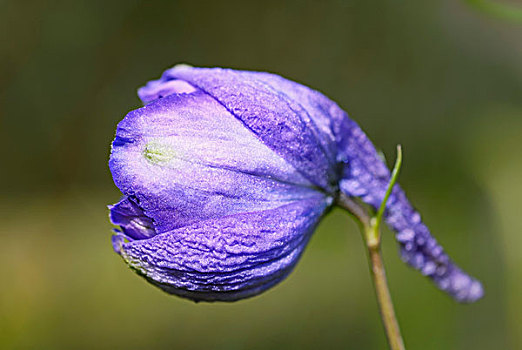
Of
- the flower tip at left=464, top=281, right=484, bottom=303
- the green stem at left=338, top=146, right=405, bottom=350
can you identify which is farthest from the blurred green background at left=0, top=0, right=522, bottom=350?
the green stem at left=338, top=146, right=405, bottom=350

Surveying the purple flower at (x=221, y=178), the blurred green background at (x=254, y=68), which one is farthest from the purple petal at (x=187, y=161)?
the blurred green background at (x=254, y=68)

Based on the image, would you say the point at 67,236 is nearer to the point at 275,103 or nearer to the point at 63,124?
the point at 63,124

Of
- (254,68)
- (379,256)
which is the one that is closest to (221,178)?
(379,256)

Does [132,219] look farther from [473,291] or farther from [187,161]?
[473,291]

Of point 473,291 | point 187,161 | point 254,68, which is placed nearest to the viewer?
point 187,161

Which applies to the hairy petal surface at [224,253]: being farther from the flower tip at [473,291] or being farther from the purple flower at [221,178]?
the flower tip at [473,291]

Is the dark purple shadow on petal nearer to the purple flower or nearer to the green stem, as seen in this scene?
the purple flower
